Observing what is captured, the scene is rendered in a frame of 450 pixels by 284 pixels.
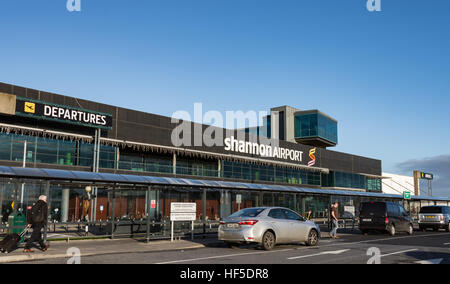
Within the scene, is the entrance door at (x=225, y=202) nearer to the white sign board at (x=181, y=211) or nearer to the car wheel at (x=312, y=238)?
the white sign board at (x=181, y=211)

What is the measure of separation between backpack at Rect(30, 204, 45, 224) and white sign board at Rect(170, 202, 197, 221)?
6173 millimetres

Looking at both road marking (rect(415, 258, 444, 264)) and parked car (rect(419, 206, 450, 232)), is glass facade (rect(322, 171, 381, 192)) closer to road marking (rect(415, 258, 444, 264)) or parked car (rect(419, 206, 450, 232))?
parked car (rect(419, 206, 450, 232))

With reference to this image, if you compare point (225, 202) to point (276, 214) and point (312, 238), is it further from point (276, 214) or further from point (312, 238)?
point (276, 214)

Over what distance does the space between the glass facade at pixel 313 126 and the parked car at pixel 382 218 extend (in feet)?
153

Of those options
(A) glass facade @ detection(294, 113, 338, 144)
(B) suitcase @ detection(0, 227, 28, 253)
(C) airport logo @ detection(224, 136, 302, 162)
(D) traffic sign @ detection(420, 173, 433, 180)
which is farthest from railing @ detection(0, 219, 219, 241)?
(D) traffic sign @ detection(420, 173, 433, 180)

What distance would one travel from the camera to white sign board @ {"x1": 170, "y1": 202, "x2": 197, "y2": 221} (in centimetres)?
1920

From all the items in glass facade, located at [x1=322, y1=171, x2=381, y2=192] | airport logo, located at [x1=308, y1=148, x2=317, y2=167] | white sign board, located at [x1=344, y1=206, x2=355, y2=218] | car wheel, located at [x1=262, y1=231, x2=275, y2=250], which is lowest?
car wheel, located at [x1=262, y1=231, x2=275, y2=250]

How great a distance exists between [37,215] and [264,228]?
24.8 feet

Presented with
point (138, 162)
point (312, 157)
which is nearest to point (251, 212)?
Result: point (138, 162)

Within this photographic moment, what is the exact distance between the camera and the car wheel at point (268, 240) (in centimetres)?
1526
